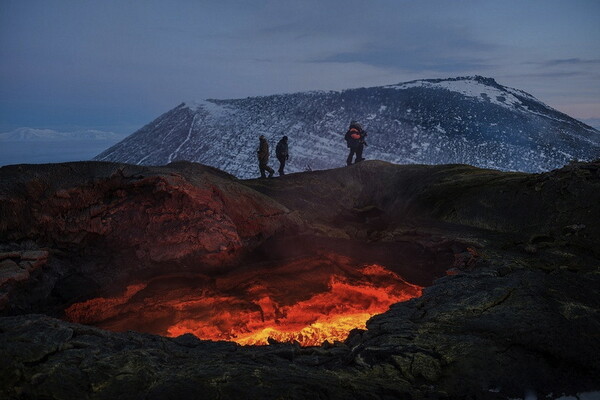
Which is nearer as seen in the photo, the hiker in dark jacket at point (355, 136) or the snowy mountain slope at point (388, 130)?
the hiker in dark jacket at point (355, 136)

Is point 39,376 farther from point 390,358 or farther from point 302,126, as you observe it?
point 302,126

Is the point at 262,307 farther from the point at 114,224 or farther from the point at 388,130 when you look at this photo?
the point at 388,130

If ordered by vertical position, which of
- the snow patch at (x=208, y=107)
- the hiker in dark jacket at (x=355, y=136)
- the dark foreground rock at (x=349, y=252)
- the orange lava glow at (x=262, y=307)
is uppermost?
the snow patch at (x=208, y=107)

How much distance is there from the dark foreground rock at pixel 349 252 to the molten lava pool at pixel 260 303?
0.59 m

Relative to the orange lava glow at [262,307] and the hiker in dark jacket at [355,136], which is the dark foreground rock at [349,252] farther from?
the hiker in dark jacket at [355,136]

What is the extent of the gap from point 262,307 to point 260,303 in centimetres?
12

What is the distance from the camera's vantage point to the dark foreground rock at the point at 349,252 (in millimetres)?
3709

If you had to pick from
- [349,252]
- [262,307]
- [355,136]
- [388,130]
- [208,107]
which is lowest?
[262,307]

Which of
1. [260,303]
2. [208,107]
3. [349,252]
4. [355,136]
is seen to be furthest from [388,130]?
[260,303]

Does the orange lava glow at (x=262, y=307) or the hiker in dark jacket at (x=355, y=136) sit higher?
the hiker in dark jacket at (x=355, y=136)

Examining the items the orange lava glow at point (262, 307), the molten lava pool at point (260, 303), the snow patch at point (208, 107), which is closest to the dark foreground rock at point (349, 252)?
the molten lava pool at point (260, 303)

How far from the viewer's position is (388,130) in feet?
99.1

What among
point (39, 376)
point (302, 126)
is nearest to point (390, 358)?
point (39, 376)

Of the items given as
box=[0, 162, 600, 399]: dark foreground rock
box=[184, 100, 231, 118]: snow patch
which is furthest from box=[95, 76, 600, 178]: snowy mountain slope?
box=[0, 162, 600, 399]: dark foreground rock
